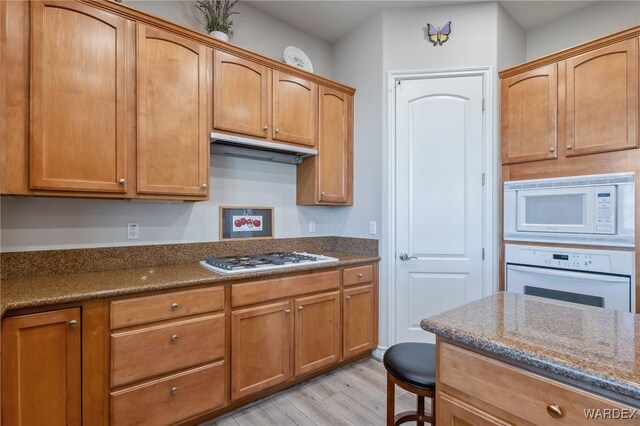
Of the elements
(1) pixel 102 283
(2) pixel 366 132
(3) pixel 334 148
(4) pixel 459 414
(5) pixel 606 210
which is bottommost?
(4) pixel 459 414

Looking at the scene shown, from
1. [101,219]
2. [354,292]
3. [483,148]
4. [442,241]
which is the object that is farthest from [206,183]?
[483,148]

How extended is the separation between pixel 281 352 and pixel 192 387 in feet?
1.99

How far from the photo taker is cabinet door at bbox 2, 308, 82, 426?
4.58 feet

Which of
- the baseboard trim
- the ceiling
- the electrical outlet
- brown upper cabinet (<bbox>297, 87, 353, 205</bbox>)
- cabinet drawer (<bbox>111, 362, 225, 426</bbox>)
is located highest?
the ceiling

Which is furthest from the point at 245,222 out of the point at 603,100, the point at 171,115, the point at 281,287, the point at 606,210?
the point at 603,100

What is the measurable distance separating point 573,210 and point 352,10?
2.41 meters

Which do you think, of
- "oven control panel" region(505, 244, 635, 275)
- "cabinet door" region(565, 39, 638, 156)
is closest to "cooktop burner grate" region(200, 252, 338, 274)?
"oven control panel" region(505, 244, 635, 275)

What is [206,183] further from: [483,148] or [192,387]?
[483,148]

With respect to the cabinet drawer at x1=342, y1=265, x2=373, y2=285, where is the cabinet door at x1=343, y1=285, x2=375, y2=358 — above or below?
below

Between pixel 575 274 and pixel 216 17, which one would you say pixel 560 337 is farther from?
pixel 216 17

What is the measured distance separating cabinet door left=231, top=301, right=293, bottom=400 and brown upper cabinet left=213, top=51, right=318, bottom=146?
1.29m

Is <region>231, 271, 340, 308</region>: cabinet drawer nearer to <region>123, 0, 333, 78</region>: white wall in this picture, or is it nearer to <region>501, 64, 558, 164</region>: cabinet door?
<region>501, 64, 558, 164</region>: cabinet door

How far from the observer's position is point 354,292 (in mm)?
2727

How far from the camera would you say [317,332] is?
247cm
